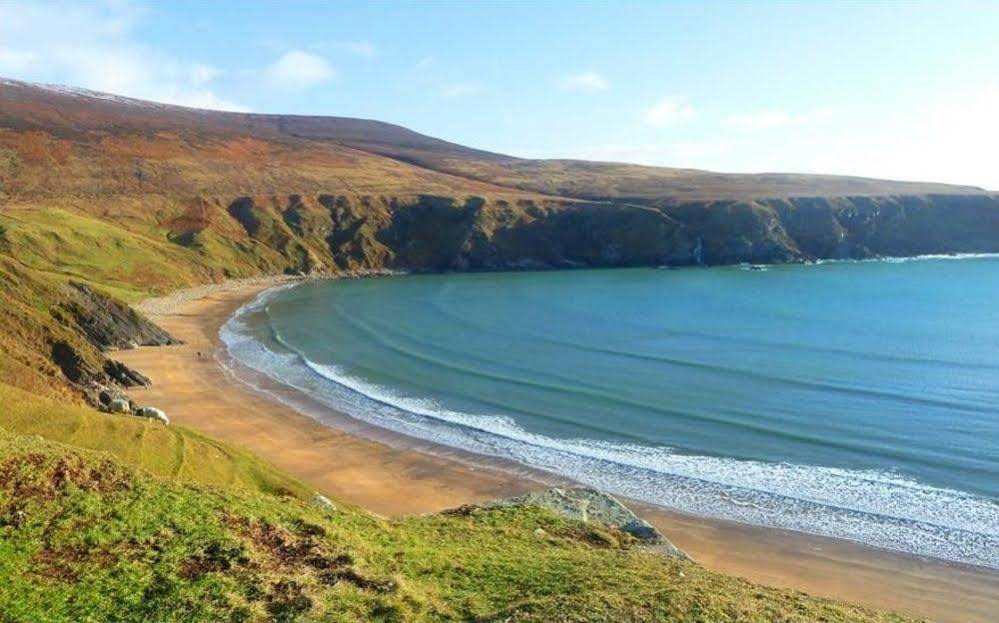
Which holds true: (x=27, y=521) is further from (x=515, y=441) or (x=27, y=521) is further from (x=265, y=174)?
(x=265, y=174)

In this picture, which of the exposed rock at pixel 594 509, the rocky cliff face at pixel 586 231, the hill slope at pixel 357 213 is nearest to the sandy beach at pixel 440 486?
the exposed rock at pixel 594 509

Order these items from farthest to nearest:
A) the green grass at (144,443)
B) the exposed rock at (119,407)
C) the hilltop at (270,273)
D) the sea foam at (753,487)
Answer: the exposed rock at (119,407), the sea foam at (753,487), the green grass at (144,443), the hilltop at (270,273)

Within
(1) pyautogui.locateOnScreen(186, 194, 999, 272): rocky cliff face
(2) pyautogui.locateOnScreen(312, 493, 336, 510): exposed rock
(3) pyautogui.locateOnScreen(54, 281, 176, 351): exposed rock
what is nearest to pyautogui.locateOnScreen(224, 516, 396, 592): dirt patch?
(2) pyautogui.locateOnScreen(312, 493, 336, 510): exposed rock

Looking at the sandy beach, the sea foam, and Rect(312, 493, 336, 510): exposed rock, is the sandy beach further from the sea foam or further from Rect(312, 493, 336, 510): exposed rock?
Rect(312, 493, 336, 510): exposed rock

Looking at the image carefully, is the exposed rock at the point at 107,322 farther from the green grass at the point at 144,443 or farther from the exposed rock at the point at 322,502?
the exposed rock at the point at 322,502

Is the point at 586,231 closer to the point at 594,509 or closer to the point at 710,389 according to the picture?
the point at 710,389

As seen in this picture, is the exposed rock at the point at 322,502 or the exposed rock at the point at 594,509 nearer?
the exposed rock at the point at 322,502

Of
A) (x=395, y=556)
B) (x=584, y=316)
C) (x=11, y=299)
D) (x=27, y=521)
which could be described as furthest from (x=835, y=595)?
(x=584, y=316)
